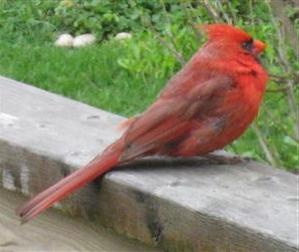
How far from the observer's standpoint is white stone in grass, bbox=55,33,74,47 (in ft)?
20.9

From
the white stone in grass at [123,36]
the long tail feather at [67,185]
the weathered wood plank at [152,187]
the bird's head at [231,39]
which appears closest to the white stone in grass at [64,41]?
the white stone in grass at [123,36]

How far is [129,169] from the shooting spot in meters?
2.09

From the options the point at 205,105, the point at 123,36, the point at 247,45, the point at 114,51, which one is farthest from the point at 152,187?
the point at 123,36

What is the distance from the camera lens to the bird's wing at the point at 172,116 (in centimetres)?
213

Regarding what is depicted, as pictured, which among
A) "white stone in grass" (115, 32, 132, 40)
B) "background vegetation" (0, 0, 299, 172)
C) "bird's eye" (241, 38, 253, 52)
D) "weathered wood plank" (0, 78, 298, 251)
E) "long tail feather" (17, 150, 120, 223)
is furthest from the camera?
"white stone in grass" (115, 32, 132, 40)

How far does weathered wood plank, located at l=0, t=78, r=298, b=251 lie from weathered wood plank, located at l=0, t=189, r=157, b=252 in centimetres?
7

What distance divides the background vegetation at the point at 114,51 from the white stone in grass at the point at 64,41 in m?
0.05

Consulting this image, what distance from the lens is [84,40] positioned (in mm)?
6398

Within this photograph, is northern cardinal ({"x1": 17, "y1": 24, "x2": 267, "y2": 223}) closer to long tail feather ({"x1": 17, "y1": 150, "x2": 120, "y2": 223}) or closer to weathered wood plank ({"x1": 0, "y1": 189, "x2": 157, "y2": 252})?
long tail feather ({"x1": 17, "y1": 150, "x2": 120, "y2": 223})

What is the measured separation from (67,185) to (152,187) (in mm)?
154

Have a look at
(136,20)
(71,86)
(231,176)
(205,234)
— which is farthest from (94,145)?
(136,20)

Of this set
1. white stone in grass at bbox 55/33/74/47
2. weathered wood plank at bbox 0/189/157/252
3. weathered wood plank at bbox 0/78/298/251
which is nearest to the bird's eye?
weathered wood plank at bbox 0/78/298/251

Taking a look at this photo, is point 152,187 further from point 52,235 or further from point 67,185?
point 52,235

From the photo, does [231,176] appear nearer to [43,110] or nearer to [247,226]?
[247,226]
